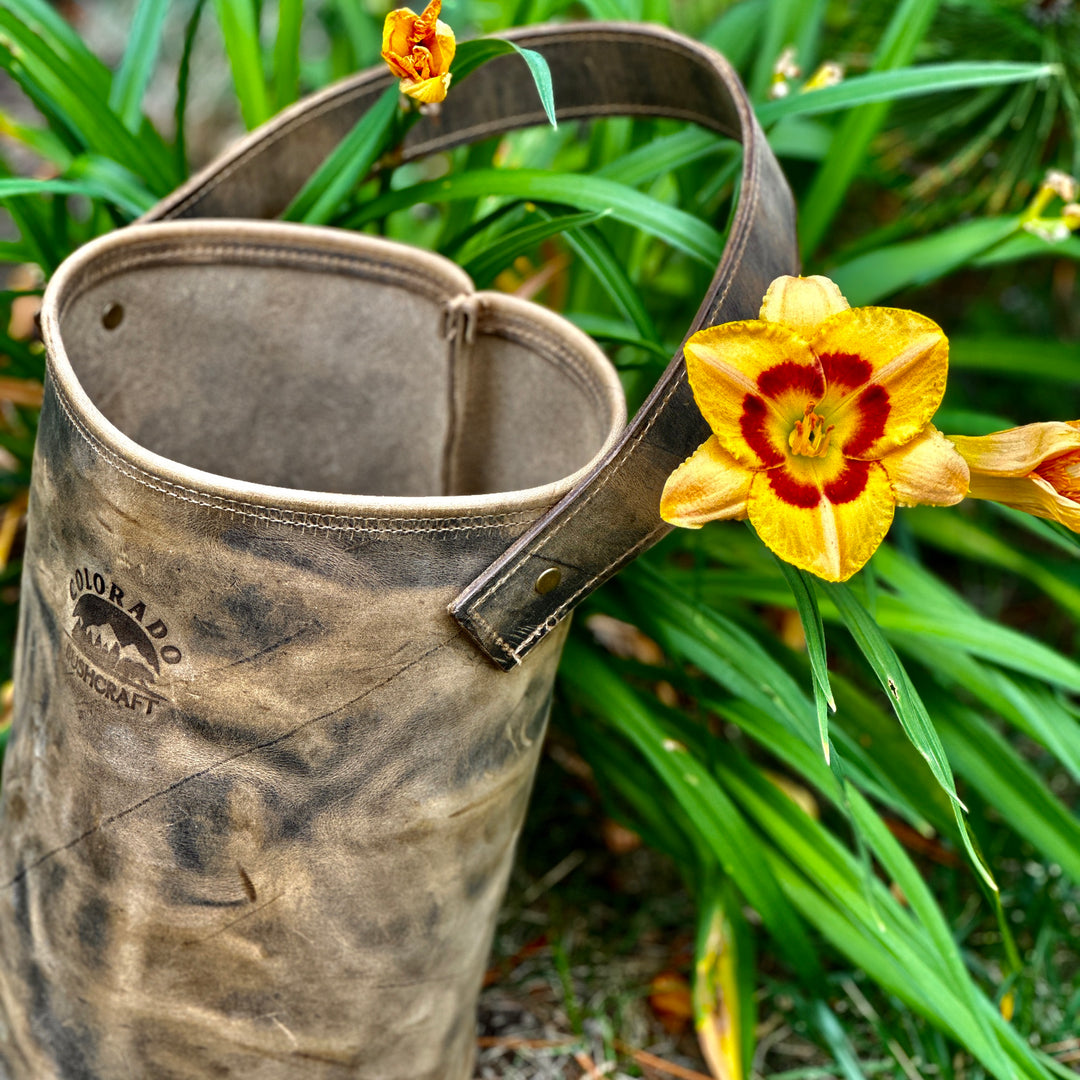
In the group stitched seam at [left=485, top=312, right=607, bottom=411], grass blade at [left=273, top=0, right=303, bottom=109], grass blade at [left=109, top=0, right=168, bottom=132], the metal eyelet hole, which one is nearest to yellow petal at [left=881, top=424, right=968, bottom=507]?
stitched seam at [left=485, top=312, right=607, bottom=411]

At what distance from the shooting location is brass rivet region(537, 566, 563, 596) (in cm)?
66

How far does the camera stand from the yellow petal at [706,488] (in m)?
0.61

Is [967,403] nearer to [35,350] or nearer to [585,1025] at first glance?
[585,1025]

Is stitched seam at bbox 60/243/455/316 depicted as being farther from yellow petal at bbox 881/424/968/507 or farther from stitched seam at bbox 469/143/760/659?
yellow petal at bbox 881/424/968/507

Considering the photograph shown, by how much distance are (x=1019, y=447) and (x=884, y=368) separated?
0.33ft

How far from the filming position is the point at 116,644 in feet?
2.13

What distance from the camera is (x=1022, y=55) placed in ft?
4.01

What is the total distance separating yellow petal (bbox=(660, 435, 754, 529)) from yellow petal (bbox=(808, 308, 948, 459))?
0.08 m

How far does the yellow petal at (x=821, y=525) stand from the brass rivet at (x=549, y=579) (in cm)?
12

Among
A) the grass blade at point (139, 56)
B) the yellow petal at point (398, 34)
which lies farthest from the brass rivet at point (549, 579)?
the grass blade at point (139, 56)

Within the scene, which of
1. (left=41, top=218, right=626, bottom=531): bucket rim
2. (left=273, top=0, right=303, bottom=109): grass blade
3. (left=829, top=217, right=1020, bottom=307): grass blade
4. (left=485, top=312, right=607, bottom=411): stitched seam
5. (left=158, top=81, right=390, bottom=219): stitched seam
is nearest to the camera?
(left=41, top=218, right=626, bottom=531): bucket rim

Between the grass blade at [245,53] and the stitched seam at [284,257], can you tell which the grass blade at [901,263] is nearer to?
the stitched seam at [284,257]

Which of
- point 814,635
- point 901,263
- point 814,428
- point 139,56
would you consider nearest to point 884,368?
point 814,428

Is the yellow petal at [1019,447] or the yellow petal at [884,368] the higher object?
the yellow petal at [884,368]
